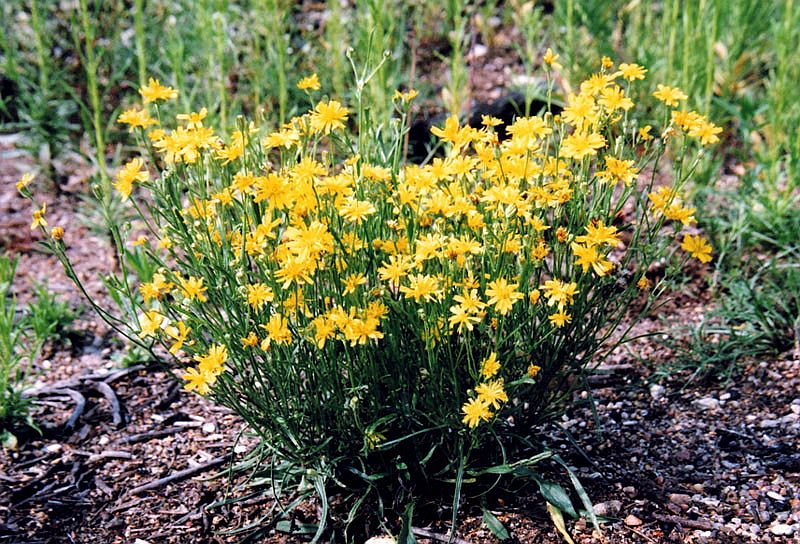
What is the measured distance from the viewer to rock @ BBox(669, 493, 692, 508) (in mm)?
2070

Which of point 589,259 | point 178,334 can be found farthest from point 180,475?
point 589,259

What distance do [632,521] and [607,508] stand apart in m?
0.07

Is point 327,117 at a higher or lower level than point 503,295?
higher

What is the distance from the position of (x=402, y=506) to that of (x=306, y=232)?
0.78 meters

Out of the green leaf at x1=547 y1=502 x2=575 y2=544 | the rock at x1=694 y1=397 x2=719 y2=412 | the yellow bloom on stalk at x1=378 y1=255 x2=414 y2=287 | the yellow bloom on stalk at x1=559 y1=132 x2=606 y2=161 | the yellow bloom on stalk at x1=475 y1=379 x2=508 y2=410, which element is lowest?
the rock at x1=694 y1=397 x2=719 y2=412

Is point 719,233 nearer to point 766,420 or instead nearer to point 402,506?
point 766,420

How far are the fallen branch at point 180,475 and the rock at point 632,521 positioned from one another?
42.5 inches

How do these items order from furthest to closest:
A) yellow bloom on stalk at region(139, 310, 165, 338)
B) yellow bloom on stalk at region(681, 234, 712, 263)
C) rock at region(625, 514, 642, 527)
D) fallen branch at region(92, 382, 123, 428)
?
fallen branch at region(92, 382, 123, 428)
rock at region(625, 514, 642, 527)
yellow bloom on stalk at region(681, 234, 712, 263)
yellow bloom on stalk at region(139, 310, 165, 338)

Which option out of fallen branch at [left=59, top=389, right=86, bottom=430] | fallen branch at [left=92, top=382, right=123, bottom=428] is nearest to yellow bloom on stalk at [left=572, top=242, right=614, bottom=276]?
fallen branch at [left=92, top=382, right=123, bottom=428]

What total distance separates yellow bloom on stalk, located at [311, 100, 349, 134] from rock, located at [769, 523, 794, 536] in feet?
4.49

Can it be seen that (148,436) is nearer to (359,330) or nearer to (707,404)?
(359,330)

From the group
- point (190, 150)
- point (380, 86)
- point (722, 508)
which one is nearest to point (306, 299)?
point (190, 150)

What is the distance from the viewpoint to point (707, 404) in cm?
252

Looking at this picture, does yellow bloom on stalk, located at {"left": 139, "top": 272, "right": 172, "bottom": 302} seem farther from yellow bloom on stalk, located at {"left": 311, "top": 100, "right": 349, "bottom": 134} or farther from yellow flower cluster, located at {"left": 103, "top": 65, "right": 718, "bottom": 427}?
yellow bloom on stalk, located at {"left": 311, "top": 100, "right": 349, "bottom": 134}
